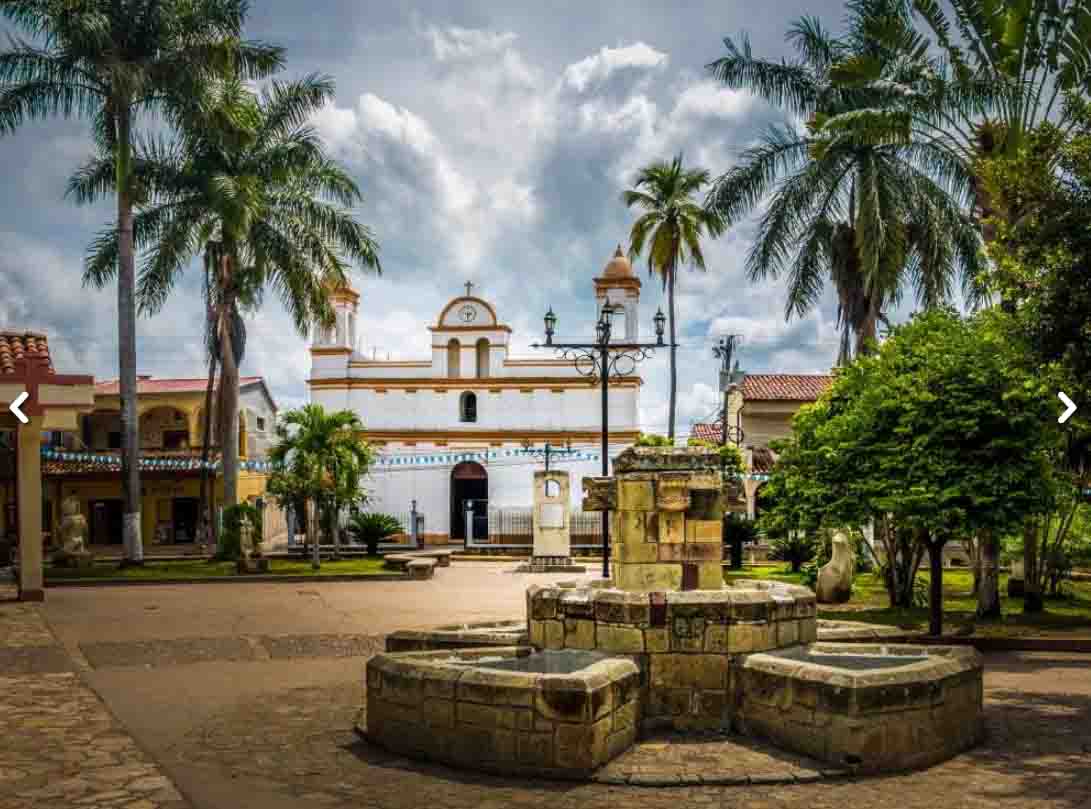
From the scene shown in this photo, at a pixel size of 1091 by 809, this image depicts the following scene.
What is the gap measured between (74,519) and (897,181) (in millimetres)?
19761

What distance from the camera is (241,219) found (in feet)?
84.1

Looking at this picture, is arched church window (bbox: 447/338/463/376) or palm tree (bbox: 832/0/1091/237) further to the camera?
arched church window (bbox: 447/338/463/376)

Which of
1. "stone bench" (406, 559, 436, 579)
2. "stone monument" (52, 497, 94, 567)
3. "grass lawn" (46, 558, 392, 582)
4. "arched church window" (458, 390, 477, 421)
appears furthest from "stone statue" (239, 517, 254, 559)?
"arched church window" (458, 390, 477, 421)

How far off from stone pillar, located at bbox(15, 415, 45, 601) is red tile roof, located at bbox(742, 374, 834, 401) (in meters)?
27.7

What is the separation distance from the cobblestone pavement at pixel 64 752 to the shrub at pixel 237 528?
13.3 metres

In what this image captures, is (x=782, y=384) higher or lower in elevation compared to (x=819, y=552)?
higher

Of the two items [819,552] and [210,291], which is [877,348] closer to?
[819,552]

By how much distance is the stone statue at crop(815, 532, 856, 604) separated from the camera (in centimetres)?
1861

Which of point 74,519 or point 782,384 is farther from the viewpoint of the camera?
point 782,384

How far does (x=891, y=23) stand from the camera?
58.2 ft

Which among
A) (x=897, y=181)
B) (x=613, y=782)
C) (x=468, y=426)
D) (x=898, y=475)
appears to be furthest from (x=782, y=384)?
(x=613, y=782)

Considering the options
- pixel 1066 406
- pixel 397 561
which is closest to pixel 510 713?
pixel 1066 406

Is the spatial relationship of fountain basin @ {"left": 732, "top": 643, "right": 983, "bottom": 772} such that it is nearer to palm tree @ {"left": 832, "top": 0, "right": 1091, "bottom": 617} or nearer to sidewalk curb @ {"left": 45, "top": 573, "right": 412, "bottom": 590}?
palm tree @ {"left": 832, "top": 0, "right": 1091, "bottom": 617}

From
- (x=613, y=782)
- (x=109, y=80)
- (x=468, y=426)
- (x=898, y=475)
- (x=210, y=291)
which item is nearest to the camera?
(x=613, y=782)
